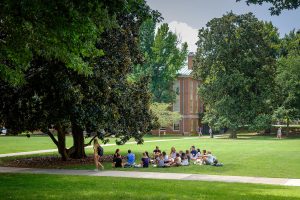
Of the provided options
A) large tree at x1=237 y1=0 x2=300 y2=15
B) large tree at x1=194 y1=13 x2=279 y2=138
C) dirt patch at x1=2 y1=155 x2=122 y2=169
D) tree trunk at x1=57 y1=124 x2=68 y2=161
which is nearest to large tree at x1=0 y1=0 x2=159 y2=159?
tree trunk at x1=57 y1=124 x2=68 y2=161

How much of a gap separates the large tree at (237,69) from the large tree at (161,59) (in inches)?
447

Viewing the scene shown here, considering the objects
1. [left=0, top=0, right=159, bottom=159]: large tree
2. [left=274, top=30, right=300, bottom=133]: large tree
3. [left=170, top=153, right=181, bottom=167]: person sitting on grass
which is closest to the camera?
[left=0, top=0, right=159, bottom=159]: large tree

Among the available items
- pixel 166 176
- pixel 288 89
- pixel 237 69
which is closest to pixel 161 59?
pixel 237 69

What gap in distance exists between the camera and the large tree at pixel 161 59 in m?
69.4

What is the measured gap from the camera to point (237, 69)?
57.8 meters

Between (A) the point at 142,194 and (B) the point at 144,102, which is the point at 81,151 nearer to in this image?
(B) the point at 144,102

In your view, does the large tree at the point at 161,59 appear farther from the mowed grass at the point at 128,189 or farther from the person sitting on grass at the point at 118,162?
the mowed grass at the point at 128,189

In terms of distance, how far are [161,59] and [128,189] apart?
56.6 meters

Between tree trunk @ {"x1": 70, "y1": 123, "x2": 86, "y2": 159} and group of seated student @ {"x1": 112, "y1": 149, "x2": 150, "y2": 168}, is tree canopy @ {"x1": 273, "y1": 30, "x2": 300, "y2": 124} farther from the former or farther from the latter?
group of seated student @ {"x1": 112, "y1": 149, "x2": 150, "y2": 168}

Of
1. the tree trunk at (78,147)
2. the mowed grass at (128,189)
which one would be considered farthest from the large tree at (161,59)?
the mowed grass at (128,189)

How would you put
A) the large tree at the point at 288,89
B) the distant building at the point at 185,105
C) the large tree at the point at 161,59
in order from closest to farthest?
the large tree at the point at 288,89 → the large tree at the point at 161,59 → the distant building at the point at 185,105

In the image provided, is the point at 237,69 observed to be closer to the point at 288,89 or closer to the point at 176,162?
the point at 288,89

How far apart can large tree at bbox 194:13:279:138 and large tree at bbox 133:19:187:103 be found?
447 inches

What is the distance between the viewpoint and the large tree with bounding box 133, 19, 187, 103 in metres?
69.4
